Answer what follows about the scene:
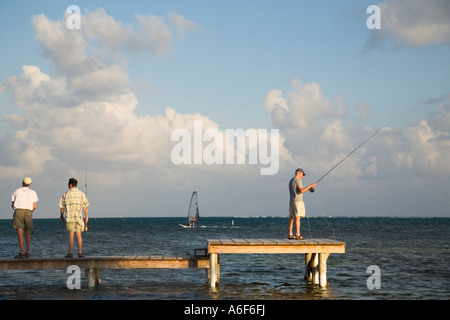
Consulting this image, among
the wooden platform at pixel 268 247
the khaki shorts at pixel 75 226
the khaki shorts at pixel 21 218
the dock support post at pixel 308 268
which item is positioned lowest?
the dock support post at pixel 308 268

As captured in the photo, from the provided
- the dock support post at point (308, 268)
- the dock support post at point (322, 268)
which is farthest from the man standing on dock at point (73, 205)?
the dock support post at point (308, 268)

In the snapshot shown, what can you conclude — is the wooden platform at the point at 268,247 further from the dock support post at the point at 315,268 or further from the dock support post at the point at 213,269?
the dock support post at the point at 315,268

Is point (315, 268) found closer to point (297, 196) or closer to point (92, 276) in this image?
point (297, 196)

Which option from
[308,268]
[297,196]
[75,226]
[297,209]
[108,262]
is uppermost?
[297,196]

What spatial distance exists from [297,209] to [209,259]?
271 centimetres

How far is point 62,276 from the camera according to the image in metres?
17.4

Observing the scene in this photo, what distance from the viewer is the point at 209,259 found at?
44.1ft

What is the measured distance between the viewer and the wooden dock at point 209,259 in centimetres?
1268

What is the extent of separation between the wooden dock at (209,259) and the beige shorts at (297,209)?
0.70 meters

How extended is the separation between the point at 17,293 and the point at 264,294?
269 inches

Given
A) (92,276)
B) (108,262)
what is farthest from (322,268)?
(92,276)

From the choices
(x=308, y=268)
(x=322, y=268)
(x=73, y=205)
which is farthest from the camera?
(x=308, y=268)
